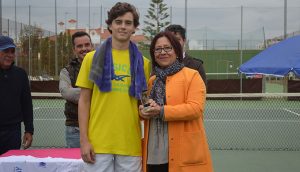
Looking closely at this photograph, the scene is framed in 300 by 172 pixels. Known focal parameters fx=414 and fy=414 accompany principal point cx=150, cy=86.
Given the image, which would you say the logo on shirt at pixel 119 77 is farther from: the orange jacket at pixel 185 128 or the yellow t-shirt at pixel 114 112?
the orange jacket at pixel 185 128

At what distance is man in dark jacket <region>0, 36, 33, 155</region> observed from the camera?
3588mm

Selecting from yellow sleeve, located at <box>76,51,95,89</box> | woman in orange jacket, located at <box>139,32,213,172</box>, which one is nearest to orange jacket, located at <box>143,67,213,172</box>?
woman in orange jacket, located at <box>139,32,213,172</box>

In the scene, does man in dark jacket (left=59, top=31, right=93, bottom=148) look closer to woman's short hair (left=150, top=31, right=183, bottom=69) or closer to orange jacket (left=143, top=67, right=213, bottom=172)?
woman's short hair (left=150, top=31, right=183, bottom=69)

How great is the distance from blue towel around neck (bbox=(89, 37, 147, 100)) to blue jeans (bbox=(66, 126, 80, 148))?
1381 millimetres

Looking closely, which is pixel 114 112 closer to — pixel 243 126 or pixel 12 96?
pixel 12 96

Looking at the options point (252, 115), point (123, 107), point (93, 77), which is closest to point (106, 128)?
point (123, 107)

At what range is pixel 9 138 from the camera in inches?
147

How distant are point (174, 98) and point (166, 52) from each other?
31 centimetres

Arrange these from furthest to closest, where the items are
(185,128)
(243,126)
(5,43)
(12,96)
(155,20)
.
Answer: (155,20) < (243,126) < (12,96) < (5,43) < (185,128)

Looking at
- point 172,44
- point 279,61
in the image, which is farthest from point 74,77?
point 279,61

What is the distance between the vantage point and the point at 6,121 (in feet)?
12.0

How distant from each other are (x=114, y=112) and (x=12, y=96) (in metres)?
1.53

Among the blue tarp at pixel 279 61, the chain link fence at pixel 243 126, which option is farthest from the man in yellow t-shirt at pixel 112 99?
the chain link fence at pixel 243 126

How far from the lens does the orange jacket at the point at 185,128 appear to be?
2.58 m
